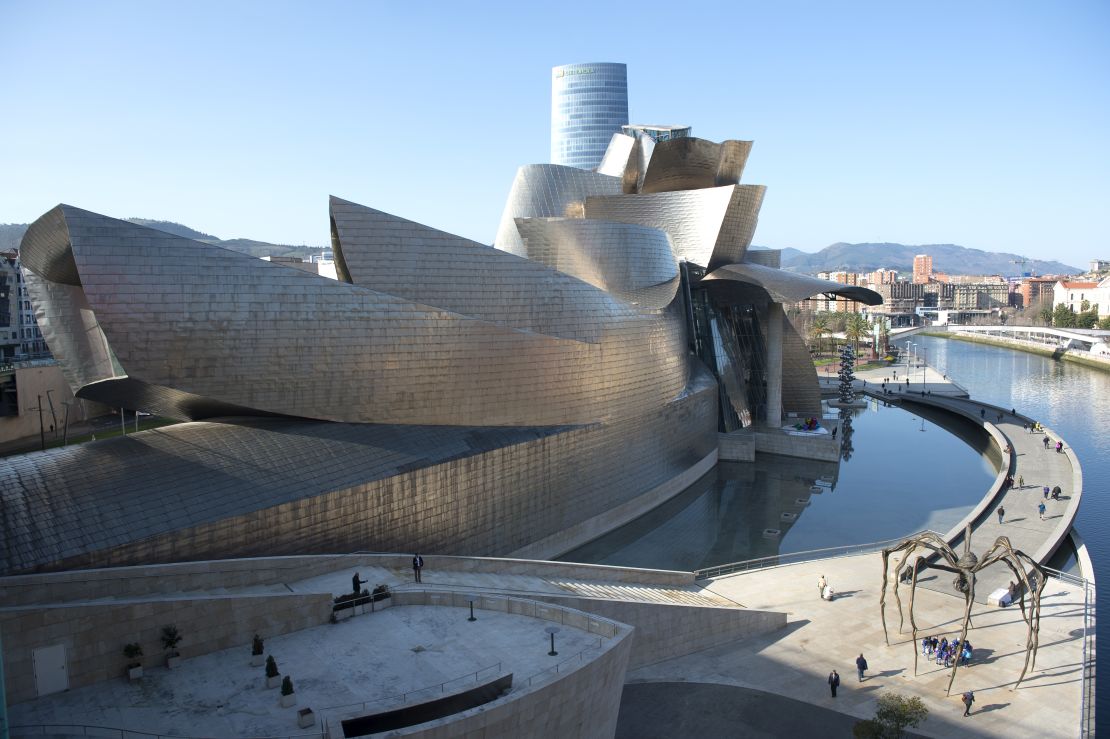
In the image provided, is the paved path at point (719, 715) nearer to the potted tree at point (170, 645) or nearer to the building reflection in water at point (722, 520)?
the building reflection in water at point (722, 520)

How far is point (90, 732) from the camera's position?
1117 centimetres

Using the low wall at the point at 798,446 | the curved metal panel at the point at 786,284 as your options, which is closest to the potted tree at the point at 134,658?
the curved metal panel at the point at 786,284

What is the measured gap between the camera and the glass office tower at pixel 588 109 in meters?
142

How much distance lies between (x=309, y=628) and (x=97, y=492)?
17.5 feet

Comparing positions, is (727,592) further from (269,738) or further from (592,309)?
(269,738)

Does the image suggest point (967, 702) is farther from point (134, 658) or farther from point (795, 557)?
point (134, 658)

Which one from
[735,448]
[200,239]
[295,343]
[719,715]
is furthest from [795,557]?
[200,239]

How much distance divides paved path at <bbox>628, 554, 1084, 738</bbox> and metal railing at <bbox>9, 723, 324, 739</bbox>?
27.9ft

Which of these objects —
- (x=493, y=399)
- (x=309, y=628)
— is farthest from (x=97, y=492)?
(x=493, y=399)

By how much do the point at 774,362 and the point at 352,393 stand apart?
26.9 m

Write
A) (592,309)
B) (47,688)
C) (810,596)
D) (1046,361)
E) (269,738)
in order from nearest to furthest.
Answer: (269,738) < (47,688) < (810,596) < (592,309) < (1046,361)

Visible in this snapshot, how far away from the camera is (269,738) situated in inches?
432

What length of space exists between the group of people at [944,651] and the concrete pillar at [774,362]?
23.5 m

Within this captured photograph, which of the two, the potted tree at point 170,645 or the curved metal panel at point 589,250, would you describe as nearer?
the potted tree at point 170,645
